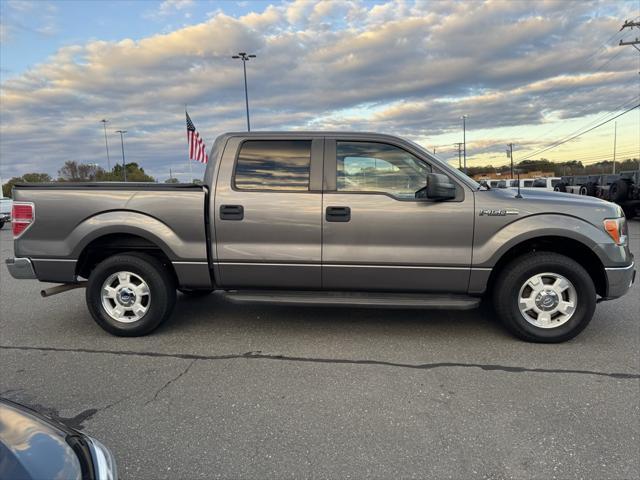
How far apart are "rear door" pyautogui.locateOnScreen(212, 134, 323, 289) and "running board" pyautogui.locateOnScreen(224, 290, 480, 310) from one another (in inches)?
3.8

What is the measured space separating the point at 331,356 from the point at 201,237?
1652mm

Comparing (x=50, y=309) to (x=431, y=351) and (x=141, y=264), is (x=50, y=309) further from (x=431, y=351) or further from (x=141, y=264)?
(x=431, y=351)

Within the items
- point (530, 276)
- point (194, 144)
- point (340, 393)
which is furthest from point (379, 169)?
point (194, 144)

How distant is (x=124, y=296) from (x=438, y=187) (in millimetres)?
3156

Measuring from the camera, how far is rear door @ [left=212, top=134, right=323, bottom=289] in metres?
4.34

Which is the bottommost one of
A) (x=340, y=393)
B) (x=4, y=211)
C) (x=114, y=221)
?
(x=340, y=393)

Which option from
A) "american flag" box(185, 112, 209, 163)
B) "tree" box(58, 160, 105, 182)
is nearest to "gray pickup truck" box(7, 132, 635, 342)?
"american flag" box(185, 112, 209, 163)

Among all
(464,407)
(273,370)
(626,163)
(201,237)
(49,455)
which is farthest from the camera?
(626,163)

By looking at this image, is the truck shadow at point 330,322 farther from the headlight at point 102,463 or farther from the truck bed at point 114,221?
the headlight at point 102,463

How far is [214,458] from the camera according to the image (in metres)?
2.62

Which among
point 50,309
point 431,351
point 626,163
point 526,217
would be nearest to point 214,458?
point 431,351

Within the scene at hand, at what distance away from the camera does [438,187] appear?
4.05m

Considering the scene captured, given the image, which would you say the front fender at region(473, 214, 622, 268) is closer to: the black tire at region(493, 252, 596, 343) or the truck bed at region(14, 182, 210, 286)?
the black tire at region(493, 252, 596, 343)

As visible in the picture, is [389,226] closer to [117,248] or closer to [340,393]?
[340,393]
